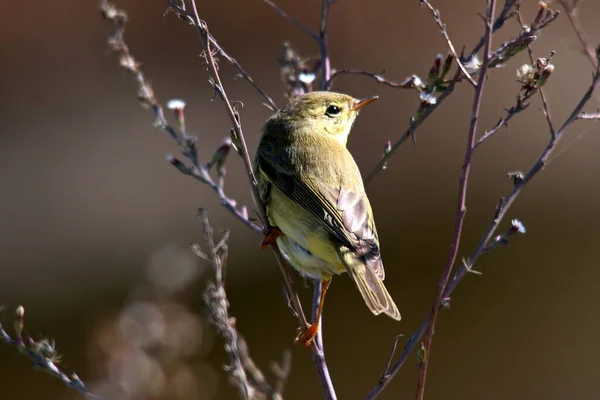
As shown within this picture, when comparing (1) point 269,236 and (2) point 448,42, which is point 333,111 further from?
(2) point 448,42

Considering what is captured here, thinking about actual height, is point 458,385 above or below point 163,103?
below

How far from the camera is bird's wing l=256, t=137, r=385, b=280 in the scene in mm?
3117

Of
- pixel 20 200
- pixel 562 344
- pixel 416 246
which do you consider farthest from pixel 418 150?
pixel 20 200

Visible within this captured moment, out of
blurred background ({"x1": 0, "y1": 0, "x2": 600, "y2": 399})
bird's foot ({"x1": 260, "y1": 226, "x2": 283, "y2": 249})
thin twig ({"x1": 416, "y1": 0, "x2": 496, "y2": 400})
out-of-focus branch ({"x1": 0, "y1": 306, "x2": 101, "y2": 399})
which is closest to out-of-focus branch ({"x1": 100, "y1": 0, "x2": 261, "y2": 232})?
bird's foot ({"x1": 260, "y1": 226, "x2": 283, "y2": 249})

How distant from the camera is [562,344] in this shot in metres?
7.02

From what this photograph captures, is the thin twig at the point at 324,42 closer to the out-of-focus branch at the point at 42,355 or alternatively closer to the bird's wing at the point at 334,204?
the bird's wing at the point at 334,204

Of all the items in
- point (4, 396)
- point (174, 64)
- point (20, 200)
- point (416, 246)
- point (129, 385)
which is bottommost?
point (4, 396)

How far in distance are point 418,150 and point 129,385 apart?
19.1 ft

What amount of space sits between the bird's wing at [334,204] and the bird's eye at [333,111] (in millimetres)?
365

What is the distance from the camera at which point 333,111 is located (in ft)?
12.3

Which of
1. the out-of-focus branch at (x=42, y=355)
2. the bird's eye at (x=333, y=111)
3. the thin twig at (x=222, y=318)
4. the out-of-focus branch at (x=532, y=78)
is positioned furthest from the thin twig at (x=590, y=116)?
the out-of-focus branch at (x=42, y=355)

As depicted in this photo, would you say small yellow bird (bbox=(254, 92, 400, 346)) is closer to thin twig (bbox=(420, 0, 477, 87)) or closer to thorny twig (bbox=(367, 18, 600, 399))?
thorny twig (bbox=(367, 18, 600, 399))

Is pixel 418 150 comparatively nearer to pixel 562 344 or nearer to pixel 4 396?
pixel 562 344

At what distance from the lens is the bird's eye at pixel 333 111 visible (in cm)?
372
